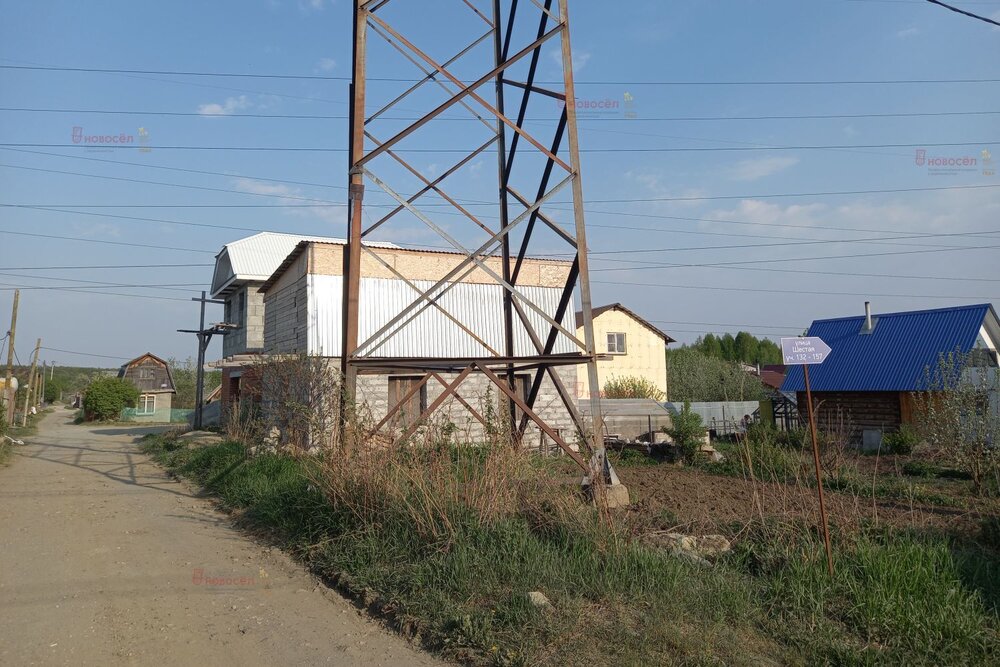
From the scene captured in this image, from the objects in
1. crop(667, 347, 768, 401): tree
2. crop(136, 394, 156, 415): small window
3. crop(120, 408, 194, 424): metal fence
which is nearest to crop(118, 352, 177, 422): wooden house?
crop(136, 394, 156, 415): small window

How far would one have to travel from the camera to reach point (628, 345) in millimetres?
36531

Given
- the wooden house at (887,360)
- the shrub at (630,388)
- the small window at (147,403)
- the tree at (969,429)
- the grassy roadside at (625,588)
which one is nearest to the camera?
the grassy roadside at (625,588)

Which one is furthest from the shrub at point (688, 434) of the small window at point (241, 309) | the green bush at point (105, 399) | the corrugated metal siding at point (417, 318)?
the green bush at point (105, 399)

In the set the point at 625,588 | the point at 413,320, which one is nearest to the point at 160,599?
the point at 625,588

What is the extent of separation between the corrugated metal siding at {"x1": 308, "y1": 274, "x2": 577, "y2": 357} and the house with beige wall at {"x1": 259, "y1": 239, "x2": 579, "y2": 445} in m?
0.03

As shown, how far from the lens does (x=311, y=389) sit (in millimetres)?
15516

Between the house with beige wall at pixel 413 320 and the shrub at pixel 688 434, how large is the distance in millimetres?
3903

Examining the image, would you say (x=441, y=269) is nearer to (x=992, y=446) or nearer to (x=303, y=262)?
(x=303, y=262)

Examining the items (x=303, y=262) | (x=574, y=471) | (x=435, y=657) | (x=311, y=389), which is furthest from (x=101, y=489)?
(x=435, y=657)

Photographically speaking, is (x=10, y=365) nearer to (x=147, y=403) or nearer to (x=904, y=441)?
(x=147, y=403)

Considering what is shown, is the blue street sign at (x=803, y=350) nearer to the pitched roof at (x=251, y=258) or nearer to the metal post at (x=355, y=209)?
the metal post at (x=355, y=209)

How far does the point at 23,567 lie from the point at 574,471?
24.3 ft

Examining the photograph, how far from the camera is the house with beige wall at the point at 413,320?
17.4 m

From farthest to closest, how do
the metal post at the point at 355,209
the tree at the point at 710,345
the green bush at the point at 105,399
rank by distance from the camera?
1. the tree at the point at 710,345
2. the green bush at the point at 105,399
3. the metal post at the point at 355,209
